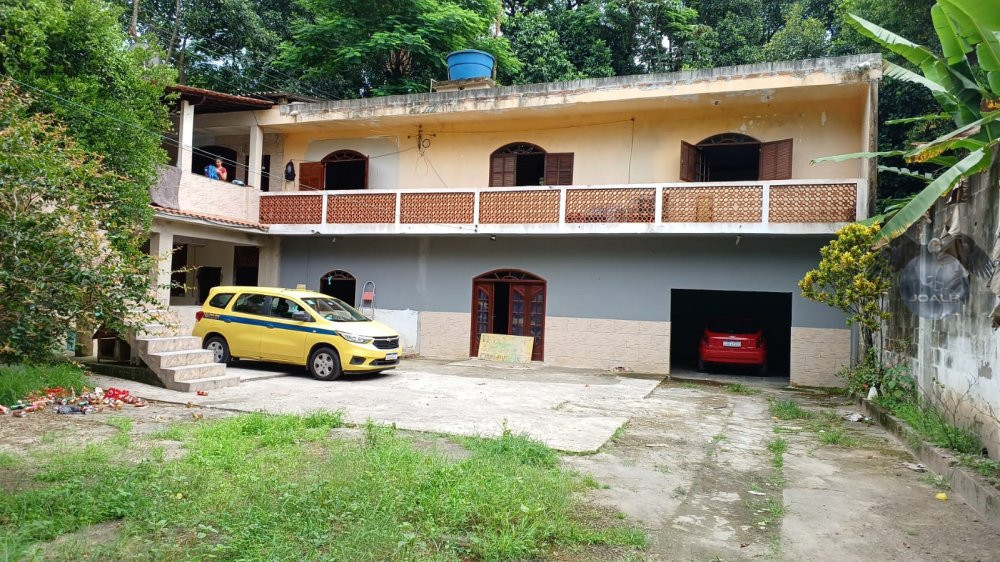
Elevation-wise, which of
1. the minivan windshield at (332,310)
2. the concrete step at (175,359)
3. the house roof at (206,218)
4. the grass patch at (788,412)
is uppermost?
the house roof at (206,218)

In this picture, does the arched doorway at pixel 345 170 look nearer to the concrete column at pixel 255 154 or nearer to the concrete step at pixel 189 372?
the concrete column at pixel 255 154

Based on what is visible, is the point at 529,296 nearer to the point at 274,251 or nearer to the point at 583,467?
the point at 274,251

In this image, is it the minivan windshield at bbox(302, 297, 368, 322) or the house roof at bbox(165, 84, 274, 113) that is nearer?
the minivan windshield at bbox(302, 297, 368, 322)

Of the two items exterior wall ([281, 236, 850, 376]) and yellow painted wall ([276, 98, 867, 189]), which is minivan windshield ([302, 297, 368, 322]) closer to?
exterior wall ([281, 236, 850, 376])

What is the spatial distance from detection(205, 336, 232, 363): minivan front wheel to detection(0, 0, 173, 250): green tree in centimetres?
243

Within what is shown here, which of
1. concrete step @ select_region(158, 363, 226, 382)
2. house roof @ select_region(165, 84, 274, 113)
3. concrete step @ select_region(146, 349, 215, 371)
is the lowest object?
concrete step @ select_region(158, 363, 226, 382)

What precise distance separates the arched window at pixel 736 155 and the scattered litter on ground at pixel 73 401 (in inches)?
428

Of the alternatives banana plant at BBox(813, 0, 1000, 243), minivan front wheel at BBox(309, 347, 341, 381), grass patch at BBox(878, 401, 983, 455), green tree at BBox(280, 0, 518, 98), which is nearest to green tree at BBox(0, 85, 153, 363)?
minivan front wheel at BBox(309, 347, 341, 381)

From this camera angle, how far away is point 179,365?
10312 mm

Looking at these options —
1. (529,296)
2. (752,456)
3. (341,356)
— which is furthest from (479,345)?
(752,456)

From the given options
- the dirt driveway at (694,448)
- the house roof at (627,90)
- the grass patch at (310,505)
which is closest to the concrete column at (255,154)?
the house roof at (627,90)

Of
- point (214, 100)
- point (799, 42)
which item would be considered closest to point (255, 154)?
point (214, 100)

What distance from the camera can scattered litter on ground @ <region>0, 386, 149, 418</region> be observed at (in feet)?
25.8

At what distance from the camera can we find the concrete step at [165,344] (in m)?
10.3
